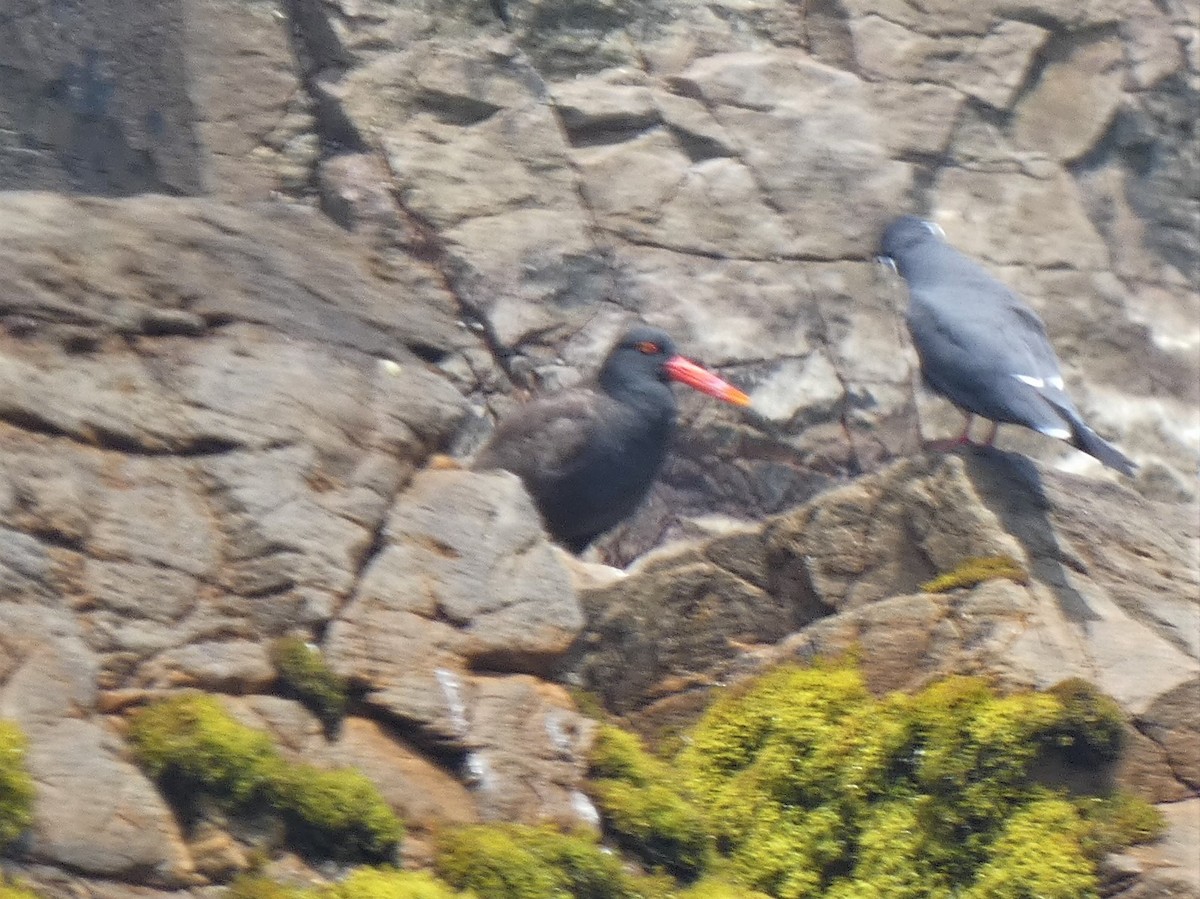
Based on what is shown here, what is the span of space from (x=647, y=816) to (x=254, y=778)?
172cm

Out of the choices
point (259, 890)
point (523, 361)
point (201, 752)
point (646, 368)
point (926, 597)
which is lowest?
point (523, 361)

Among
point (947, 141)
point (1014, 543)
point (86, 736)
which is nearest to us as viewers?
point (86, 736)

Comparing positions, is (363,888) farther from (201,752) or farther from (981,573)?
(981,573)

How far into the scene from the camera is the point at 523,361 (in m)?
11.7

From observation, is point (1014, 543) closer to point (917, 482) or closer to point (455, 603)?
point (917, 482)

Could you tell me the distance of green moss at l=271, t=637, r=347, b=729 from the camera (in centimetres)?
654

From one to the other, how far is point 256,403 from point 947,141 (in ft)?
25.5

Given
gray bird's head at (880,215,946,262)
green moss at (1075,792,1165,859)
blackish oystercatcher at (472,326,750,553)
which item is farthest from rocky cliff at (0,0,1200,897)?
gray bird's head at (880,215,946,262)

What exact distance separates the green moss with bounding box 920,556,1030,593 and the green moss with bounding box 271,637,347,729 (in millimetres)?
2820

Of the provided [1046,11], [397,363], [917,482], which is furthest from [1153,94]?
[397,363]

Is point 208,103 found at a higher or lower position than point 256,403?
lower

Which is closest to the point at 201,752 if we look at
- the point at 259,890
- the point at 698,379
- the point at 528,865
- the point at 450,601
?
the point at 259,890

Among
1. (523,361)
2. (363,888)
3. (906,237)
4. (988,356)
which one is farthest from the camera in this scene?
(523,361)

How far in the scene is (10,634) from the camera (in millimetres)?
5918
